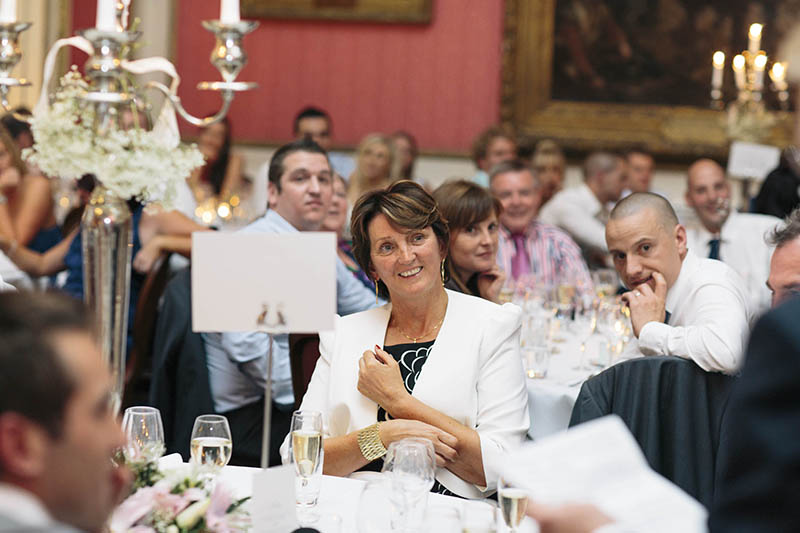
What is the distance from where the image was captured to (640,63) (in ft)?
29.8

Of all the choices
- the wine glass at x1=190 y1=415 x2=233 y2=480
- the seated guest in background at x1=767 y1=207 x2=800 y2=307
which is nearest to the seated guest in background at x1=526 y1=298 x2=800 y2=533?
the wine glass at x1=190 y1=415 x2=233 y2=480

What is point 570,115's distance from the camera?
911 centimetres

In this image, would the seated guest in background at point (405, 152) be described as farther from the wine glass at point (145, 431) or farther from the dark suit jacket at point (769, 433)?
the dark suit jacket at point (769, 433)

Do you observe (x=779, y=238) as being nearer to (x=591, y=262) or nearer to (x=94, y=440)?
(x=94, y=440)

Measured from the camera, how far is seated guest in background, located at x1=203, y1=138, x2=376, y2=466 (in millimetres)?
3771

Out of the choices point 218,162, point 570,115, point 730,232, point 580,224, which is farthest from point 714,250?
point 218,162

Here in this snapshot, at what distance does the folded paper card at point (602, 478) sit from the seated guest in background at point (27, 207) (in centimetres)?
457

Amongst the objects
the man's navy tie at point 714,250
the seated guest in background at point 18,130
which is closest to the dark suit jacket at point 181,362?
the man's navy tie at point 714,250

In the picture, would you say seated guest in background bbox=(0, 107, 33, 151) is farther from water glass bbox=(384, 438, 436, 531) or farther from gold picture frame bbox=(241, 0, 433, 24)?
water glass bbox=(384, 438, 436, 531)

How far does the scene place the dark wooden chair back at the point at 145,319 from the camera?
13.7 feet

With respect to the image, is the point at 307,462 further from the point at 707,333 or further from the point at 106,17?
the point at 707,333

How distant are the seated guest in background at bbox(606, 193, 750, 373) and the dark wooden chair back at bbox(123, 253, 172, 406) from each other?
74.5 inches

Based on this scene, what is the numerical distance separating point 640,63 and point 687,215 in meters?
1.92

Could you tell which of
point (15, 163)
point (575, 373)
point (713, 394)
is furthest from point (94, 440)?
point (15, 163)
